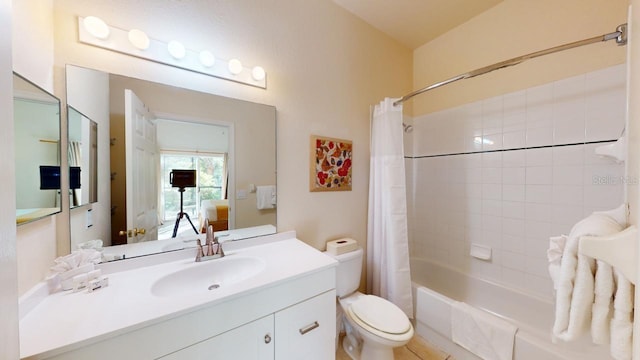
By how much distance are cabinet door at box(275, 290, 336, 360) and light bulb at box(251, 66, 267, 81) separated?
4.29 feet

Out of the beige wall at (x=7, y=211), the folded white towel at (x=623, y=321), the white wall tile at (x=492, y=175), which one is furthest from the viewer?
the white wall tile at (x=492, y=175)

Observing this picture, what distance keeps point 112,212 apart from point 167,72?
746mm

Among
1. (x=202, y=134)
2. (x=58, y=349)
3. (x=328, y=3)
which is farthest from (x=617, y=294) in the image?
(x=328, y=3)

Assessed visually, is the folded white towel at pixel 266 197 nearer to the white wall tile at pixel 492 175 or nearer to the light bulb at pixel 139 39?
the light bulb at pixel 139 39

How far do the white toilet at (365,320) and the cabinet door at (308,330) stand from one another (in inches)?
10.8

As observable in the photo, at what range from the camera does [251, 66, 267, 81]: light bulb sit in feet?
4.50

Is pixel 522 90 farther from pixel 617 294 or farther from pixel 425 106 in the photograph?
pixel 617 294

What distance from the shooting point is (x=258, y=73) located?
138 centimetres

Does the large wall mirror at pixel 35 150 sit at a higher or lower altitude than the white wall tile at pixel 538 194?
higher

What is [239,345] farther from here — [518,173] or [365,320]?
[518,173]

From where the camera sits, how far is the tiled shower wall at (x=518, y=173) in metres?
1.36

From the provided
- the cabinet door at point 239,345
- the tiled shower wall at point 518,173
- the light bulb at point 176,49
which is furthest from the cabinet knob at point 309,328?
the tiled shower wall at point 518,173

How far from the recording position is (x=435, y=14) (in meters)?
1.81

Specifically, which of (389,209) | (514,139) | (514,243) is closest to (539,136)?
(514,139)
